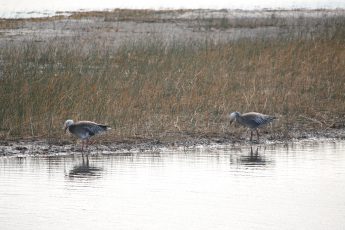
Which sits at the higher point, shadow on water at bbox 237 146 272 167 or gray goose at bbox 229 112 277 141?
gray goose at bbox 229 112 277 141

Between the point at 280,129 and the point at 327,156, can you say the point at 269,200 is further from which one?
the point at 280,129

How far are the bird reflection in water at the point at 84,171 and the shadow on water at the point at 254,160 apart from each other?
1.98 meters

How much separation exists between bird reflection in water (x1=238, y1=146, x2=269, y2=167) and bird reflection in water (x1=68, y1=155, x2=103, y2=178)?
1.97 m

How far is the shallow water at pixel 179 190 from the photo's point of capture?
28.1ft

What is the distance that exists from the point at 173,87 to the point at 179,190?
22.3 feet

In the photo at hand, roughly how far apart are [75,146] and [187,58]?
22.2 ft

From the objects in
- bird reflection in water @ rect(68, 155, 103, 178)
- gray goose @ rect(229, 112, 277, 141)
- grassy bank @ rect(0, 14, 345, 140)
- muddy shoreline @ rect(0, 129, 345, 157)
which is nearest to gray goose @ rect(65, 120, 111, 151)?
muddy shoreline @ rect(0, 129, 345, 157)

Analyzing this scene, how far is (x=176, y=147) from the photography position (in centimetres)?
1288

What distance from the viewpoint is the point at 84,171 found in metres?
11.0

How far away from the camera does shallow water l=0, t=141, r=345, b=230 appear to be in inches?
337

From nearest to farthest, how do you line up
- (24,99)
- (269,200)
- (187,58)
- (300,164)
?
(269,200), (300,164), (24,99), (187,58)

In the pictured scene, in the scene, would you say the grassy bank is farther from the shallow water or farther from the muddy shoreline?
the shallow water

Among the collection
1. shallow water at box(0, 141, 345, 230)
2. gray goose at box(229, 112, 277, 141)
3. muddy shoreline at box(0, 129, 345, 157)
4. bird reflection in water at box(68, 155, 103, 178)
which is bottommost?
shallow water at box(0, 141, 345, 230)

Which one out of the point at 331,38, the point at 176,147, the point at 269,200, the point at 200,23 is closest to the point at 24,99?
the point at 176,147
